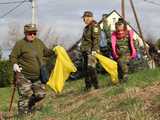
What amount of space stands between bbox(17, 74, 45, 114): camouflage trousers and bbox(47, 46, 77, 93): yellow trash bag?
1.80 metres

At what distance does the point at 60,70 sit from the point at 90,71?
736 millimetres

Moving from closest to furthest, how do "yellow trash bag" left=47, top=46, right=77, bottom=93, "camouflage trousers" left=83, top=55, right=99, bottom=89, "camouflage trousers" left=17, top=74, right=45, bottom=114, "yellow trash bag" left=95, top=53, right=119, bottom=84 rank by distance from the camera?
"camouflage trousers" left=17, top=74, right=45, bottom=114, "yellow trash bag" left=47, top=46, right=77, bottom=93, "camouflage trousers" left=83, top=55, right=99, bottom=89, "yellow trash bag" left=95, top=53, right=119, bottom=84

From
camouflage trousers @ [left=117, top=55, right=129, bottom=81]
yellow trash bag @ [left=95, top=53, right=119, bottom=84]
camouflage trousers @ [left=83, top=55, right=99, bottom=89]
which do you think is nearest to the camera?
camouflage trousers @ [left=117, top=55, right=129, bottom=81]

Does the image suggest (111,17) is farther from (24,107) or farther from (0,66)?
(24,107)

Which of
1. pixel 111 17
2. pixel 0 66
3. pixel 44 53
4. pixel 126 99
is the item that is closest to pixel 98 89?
pixel 44 53

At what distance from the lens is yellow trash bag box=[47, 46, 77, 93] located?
14859mm

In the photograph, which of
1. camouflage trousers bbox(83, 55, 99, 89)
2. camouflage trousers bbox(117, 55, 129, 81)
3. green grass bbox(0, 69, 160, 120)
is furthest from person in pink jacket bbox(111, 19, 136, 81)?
camouflage trousers bbox(83, 55, 99, 89)

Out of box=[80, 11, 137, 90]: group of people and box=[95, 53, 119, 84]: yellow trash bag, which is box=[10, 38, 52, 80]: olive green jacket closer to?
box=[80, 11, 137, 90]: group of people

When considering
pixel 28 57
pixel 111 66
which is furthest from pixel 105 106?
pixel 111 66

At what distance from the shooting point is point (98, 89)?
1504 centimetres

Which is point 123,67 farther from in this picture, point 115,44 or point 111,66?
point 111,66

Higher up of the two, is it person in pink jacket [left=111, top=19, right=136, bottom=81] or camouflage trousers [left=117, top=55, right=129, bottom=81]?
person in pink jacket [left=111, top=19, right=136, bottom=81]

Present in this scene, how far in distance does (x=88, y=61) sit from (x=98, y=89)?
73 cm

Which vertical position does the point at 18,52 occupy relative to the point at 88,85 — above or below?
above
